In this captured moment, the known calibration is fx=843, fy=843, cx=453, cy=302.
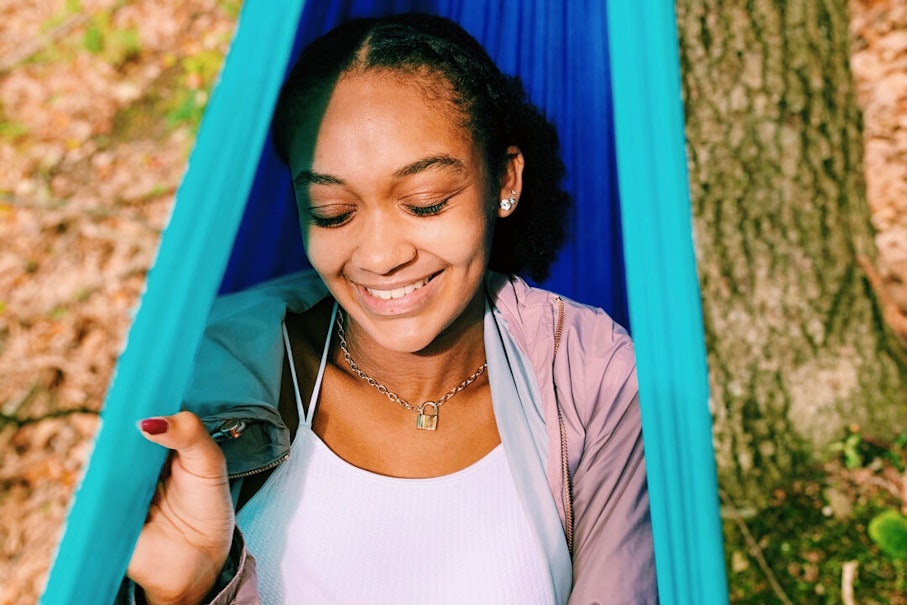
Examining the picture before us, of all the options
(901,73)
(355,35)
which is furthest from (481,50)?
(901,73)

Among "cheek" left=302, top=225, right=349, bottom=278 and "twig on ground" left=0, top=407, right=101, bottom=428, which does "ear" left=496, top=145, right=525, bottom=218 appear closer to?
"cheek" left=302, top=225, right=349, bottom=278

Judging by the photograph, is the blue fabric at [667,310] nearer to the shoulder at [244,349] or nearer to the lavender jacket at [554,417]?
the lavender jacket at [554,417]

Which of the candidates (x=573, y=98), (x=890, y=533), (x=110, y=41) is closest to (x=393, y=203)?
(x=573, y=98)

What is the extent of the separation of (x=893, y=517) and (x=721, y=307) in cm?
78

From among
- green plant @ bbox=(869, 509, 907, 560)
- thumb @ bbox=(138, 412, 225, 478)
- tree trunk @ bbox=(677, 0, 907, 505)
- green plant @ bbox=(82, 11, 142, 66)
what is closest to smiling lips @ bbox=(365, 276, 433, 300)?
thumb @ bbox=(138, 412, 225, 478)

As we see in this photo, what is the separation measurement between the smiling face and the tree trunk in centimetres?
125

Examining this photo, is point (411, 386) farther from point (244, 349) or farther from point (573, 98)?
point (573, 98)

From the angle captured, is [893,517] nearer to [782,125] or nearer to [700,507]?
[782,125]

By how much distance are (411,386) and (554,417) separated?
312mm

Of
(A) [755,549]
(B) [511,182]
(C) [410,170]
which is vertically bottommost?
(A) [755,549]

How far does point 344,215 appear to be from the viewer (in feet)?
4.66

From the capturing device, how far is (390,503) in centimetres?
154

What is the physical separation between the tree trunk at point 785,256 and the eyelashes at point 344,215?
1.34 meters

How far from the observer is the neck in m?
1.67
